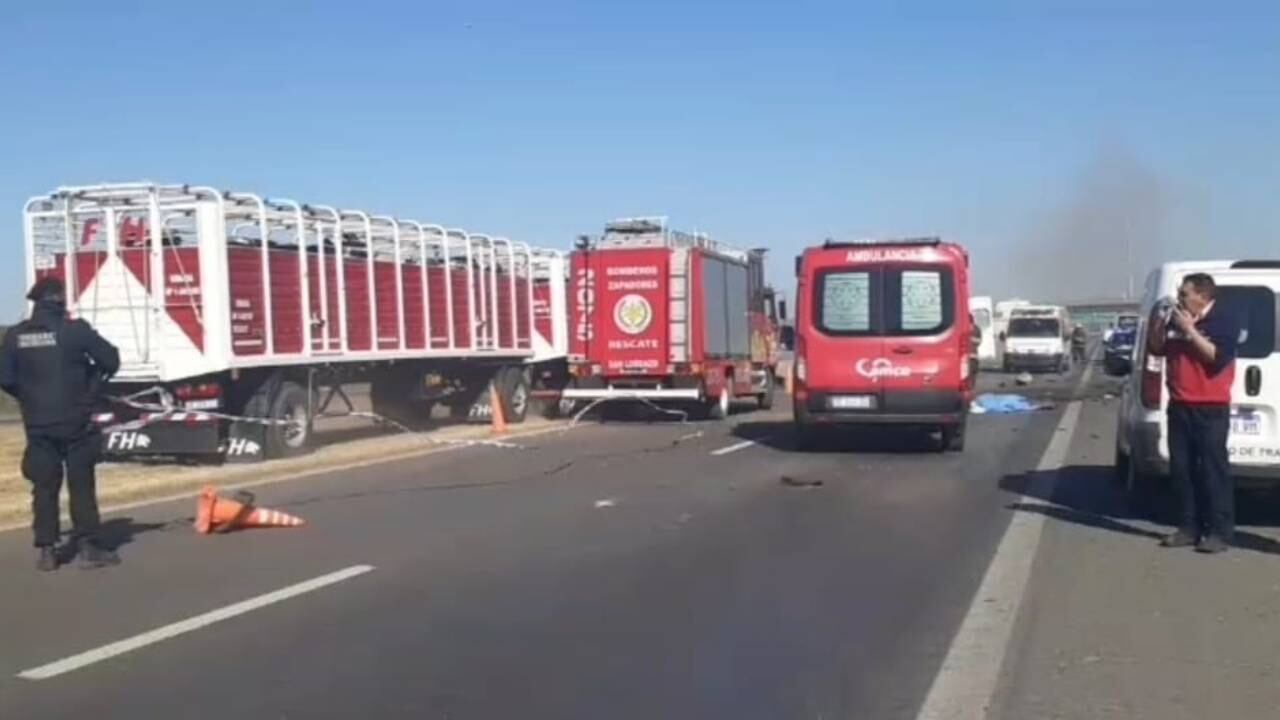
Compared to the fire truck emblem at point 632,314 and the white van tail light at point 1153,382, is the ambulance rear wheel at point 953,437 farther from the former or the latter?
the fire truck emblem at point 632,314

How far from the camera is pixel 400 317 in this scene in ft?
67.4

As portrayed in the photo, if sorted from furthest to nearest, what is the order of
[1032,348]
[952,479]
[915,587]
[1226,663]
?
[1032,348] < [952,479] < [915,587] < [1226,663]

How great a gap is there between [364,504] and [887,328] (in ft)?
23.8

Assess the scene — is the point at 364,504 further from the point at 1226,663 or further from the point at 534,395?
the point at 534,395

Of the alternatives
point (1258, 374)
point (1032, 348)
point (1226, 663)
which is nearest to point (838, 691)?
point (1226, 663)

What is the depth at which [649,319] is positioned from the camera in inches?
938

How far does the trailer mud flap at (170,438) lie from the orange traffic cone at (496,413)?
21.8 feet

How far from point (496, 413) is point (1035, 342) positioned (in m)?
29.9

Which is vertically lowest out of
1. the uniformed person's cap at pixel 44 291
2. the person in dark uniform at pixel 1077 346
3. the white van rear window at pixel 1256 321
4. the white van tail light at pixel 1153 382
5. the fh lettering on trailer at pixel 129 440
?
the person in dark uniform at pixel 1077 346

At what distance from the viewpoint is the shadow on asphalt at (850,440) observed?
1819cm

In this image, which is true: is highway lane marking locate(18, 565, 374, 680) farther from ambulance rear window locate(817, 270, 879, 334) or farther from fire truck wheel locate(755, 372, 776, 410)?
fire truck wheel locate(755, 372, 776, 410)

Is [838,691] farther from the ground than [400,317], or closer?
closer

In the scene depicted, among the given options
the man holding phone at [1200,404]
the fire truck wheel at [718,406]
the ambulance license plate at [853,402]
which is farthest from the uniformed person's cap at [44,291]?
the fire truck wheel at [718,406]

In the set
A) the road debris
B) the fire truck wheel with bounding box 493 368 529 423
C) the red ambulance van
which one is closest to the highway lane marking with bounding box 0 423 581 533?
the fire truck wheel with bounding box 493 368 529 423
